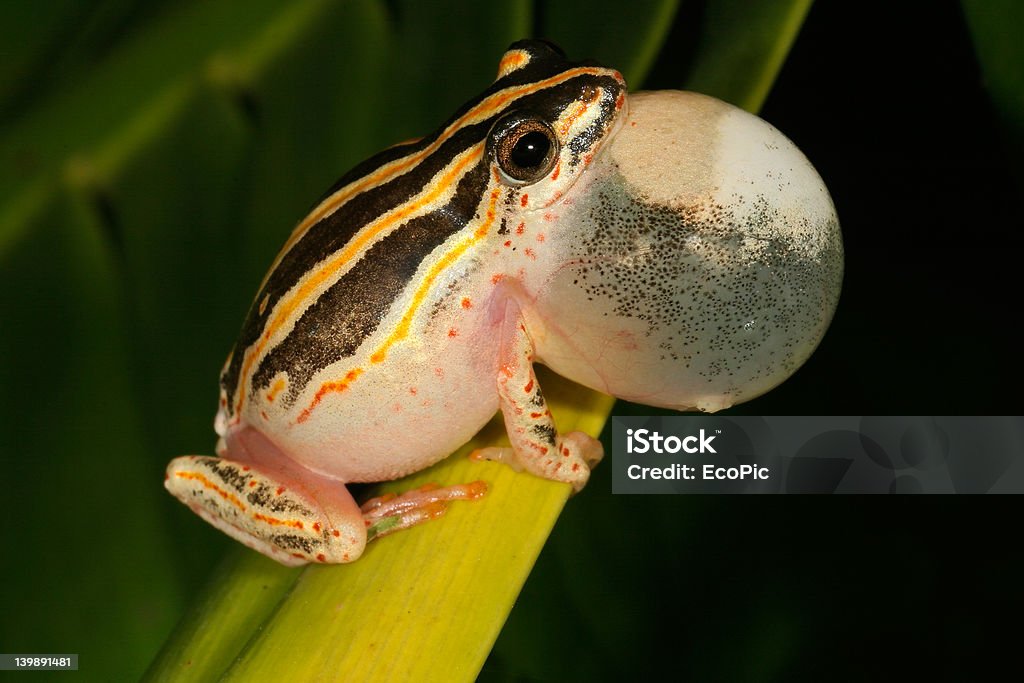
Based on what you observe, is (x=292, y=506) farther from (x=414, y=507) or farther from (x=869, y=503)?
(x=869, y=503)

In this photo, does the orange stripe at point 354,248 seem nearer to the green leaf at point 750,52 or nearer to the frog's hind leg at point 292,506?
the frog's hind leg at point 292,506

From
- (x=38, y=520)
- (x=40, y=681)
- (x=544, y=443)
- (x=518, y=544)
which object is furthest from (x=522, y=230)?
(x=40, y=681)

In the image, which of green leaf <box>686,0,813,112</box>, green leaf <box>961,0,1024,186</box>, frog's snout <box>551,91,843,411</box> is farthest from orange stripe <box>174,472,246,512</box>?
green leaf <box>961,0,1024,186</box>

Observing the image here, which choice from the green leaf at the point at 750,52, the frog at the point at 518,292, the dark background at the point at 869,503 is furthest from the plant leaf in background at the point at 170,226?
the dark background at the point at 869,503

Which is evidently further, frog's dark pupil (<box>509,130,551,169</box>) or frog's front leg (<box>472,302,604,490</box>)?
frog's front leg (<box>472,302,604,490</box>)

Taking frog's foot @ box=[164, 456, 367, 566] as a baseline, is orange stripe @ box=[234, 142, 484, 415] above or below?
above

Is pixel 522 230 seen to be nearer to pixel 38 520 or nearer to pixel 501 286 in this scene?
pixel 501 286

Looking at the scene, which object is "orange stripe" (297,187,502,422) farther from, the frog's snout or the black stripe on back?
the frog's snout
